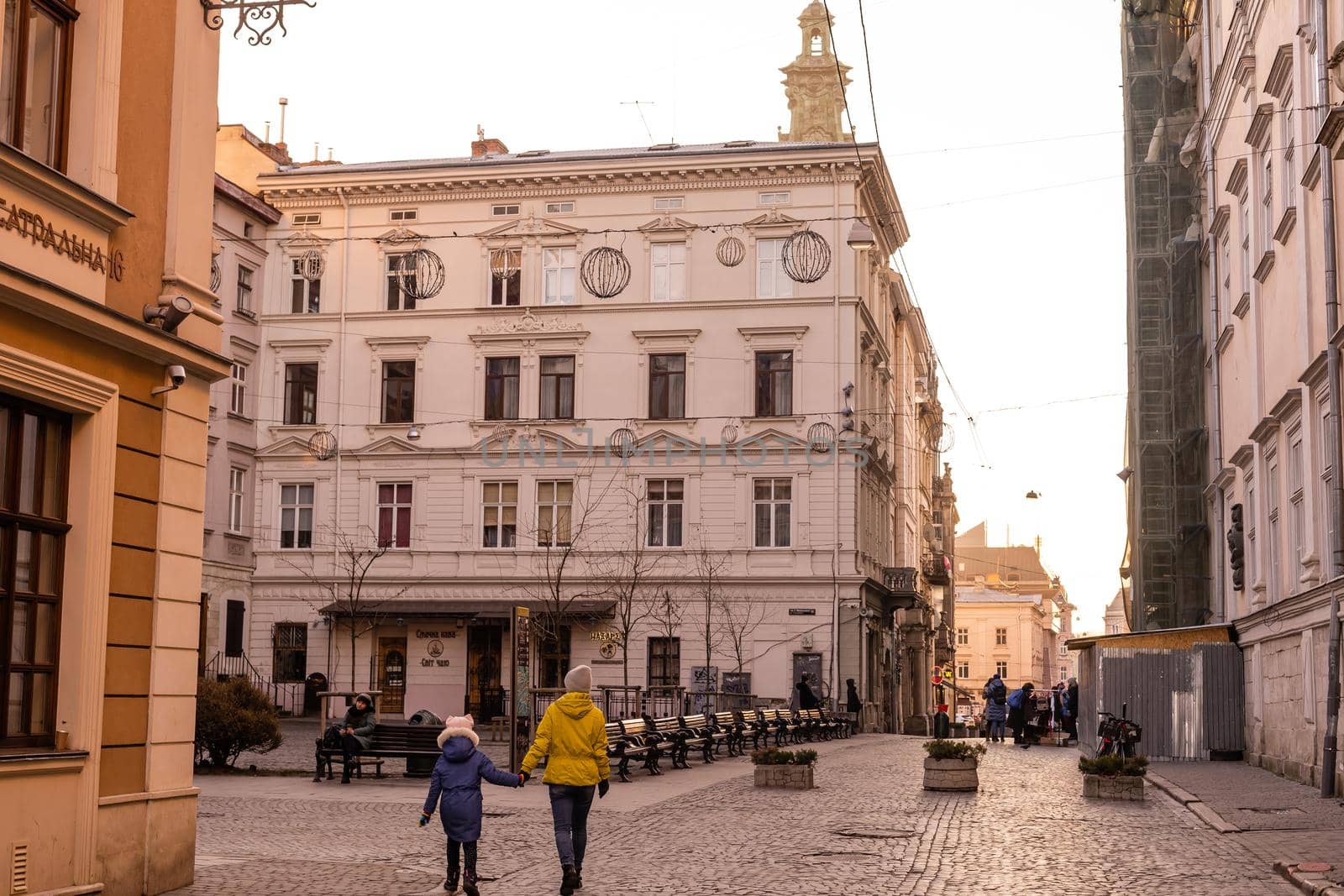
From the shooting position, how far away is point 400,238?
5088 centimetres

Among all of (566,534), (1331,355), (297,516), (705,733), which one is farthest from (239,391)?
(1331,355)

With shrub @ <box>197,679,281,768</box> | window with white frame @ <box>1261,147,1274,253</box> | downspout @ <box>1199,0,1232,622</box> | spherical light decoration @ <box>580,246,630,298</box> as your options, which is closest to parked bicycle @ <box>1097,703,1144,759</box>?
downspout @ <box>1199,0,1232,622</box>

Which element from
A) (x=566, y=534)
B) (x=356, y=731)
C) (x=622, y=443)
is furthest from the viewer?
(x=566, y=534)

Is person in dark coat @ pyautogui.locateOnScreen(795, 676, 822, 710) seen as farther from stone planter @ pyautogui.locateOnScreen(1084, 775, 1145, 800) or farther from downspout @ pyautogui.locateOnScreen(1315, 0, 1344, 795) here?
downspout @ pyautogui.locateOnScreen(1315, 0, 1344, 795)

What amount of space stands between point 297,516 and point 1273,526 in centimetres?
3121

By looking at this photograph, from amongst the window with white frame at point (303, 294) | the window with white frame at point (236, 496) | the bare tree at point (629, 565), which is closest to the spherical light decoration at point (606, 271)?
the bare tree at point (629, 565)

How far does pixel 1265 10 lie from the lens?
2662cm

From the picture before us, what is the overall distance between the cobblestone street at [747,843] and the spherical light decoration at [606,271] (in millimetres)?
25142

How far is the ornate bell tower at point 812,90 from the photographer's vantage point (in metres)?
70.6

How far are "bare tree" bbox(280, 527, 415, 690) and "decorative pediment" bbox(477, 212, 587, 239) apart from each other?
32.2ft

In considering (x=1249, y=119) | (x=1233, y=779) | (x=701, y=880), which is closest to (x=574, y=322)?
(x=1249, y=119)

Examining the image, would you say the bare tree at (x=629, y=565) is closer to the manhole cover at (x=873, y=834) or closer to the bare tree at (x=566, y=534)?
the bare tree at (x=566, y=534)

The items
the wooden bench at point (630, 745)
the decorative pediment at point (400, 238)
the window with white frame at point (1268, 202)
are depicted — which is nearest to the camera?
the wooden bench at point (630, 745)

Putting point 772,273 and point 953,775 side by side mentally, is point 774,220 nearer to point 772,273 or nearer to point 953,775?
point 772,273
